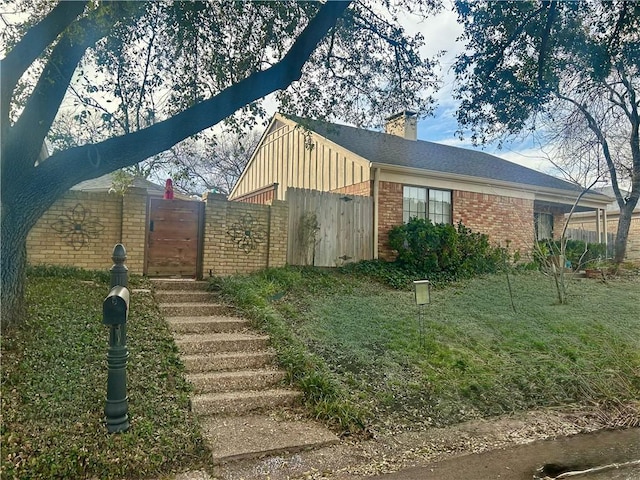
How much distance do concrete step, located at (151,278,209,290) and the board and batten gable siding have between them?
13.9ft

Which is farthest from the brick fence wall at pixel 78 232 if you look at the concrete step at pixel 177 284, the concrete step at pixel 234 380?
the concrete step at pixel 234 380

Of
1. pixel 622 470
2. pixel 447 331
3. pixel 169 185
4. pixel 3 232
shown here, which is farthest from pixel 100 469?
pixel 169 185

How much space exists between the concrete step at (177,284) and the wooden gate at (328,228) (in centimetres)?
268

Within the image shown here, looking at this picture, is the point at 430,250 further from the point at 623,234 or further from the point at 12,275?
the point at 12,275

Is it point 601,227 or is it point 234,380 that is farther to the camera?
point 601,227

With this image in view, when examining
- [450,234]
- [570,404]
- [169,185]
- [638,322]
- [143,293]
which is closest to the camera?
[570,404]

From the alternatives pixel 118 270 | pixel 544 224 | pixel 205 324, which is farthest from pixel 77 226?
pixel 544 224

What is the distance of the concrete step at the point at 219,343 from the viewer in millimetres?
5125

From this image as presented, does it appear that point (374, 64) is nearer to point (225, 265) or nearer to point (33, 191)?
point (225, 265)

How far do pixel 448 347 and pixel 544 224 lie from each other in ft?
40.3

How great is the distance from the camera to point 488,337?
6.68m

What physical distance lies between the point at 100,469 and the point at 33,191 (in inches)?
114

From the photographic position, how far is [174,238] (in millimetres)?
8062

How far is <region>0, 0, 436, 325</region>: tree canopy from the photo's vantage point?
4.50 metres
